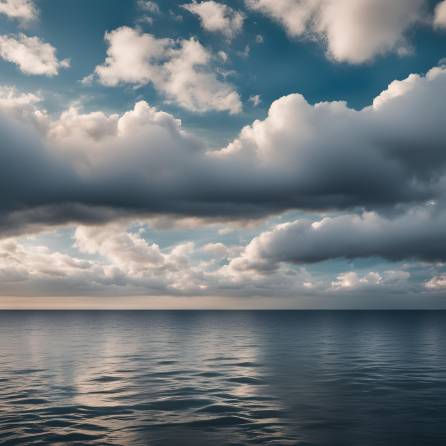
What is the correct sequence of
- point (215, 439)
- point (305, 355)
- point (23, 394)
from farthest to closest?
point (305, 355) → point (23, 394) → point (215, 439)

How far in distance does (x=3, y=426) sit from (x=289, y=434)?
61.5 feet

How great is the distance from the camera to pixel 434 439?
1034 inches

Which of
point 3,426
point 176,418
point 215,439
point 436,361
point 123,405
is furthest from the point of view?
point 436,361

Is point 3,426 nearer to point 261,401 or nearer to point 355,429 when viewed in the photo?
point 261,401

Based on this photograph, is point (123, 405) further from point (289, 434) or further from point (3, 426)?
point (289, 434)

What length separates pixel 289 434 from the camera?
26.6 m

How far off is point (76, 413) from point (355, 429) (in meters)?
19.8

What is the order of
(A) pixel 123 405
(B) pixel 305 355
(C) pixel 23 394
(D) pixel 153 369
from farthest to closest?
(B) pixel 305 355 → (D) pixel 153 369 → (C) pixel 23 394 → (A) pixel 123 405

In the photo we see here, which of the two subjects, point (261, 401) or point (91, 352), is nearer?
point (261, 401)

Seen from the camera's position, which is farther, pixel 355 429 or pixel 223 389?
pixel 223 389

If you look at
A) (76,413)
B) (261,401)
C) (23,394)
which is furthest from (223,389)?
(23,394)

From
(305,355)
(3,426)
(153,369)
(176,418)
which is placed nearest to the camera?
(3,426)

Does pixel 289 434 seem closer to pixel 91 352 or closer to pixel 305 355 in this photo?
pixel 305 355

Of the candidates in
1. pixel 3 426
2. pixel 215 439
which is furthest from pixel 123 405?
pixel 215 439
